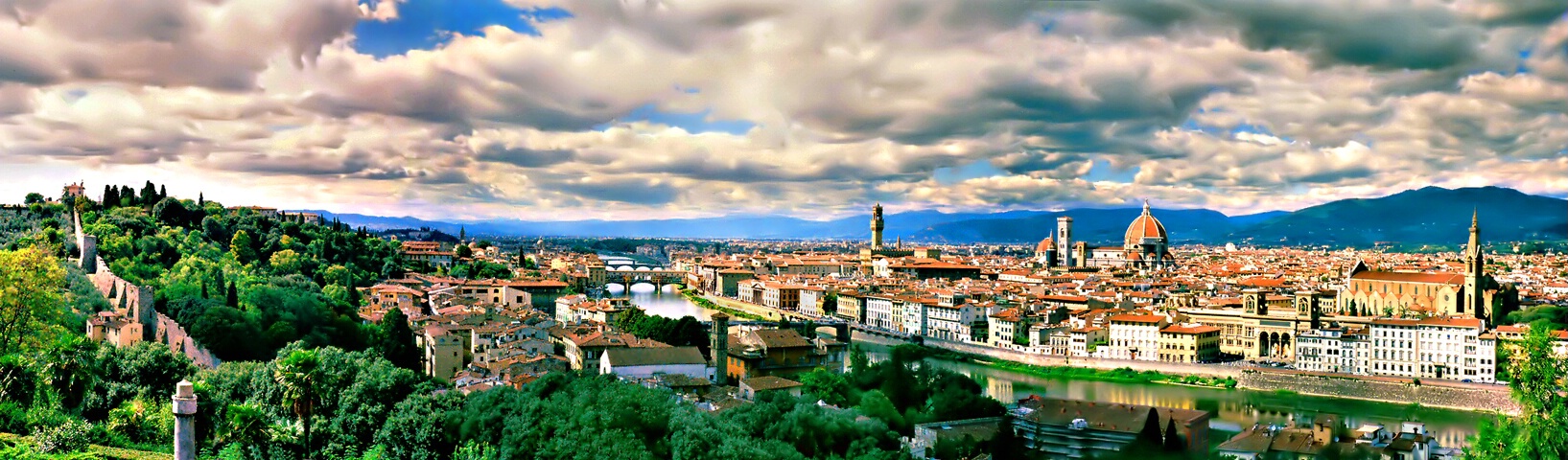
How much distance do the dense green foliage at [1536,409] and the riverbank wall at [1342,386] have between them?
756cm

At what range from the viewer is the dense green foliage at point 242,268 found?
10.3m

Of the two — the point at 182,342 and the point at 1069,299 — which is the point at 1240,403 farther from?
the point at 182,342

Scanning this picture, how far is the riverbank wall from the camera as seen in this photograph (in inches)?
496

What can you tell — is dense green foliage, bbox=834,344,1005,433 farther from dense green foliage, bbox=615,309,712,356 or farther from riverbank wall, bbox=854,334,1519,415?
riverbank wall, bbox=854,334,1519,415

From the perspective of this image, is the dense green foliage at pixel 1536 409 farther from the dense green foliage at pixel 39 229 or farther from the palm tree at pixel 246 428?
the dense green foliage at pixel 39 229

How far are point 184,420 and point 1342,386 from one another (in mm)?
13371

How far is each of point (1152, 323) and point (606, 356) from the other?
9.51 meters

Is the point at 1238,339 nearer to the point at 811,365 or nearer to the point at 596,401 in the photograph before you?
the point at 811,365

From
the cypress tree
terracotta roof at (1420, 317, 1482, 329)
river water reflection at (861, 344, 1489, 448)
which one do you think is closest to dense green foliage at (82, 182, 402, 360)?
the cypress tree

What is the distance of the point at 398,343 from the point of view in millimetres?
11500

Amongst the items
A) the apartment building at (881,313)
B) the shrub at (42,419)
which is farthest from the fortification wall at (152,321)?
the apartment building at (881,313)

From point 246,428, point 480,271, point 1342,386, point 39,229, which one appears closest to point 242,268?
point 39,229

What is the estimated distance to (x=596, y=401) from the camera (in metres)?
6.99

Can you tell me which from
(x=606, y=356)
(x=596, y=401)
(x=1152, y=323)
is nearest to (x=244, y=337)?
(x=606, y=356)
